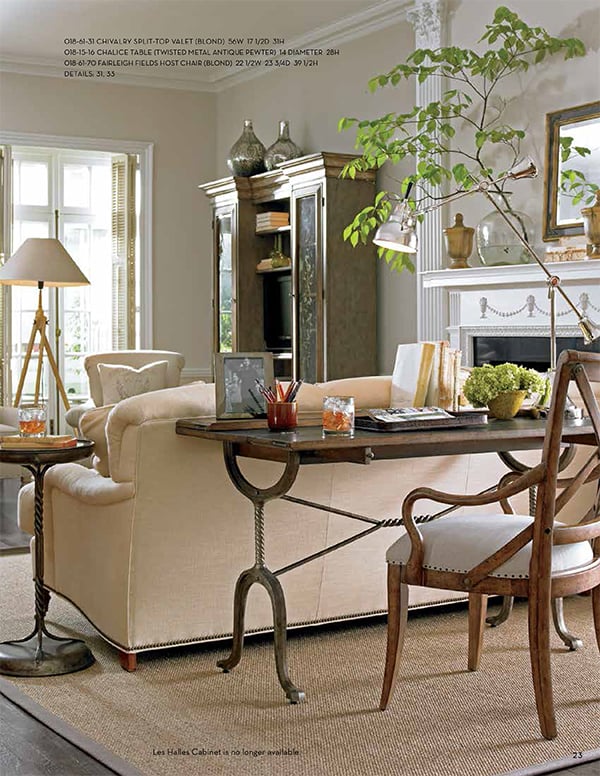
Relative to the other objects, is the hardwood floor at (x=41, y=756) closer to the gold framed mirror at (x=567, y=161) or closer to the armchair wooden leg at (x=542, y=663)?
the armchair wooden leg at (x=542, y=663)

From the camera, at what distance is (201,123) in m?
8.97

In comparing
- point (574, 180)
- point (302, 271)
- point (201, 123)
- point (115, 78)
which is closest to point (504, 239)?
point (574, 180)

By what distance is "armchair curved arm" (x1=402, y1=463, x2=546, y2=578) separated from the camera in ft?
8.59

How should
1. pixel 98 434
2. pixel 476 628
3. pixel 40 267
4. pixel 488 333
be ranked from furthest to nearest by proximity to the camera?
1. pixel 40 267
2. pixel 488 333
3. pixel 98 434
4. pixel 476 628

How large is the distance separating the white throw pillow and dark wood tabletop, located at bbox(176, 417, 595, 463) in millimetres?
3727

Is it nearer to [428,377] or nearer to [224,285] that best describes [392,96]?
[224,285]

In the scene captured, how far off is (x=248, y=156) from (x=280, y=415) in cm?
503

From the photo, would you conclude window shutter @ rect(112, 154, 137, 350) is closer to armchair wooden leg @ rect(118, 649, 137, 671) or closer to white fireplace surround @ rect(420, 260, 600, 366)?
white fireplace surround @ rect(420, 260, 600, 366)

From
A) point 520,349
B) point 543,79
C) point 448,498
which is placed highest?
point 543,79

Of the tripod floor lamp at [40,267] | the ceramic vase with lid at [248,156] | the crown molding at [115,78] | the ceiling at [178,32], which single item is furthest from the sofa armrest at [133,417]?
the crown molding at [115,78]

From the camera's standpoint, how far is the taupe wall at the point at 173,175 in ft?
28.1

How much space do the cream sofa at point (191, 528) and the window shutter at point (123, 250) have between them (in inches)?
203

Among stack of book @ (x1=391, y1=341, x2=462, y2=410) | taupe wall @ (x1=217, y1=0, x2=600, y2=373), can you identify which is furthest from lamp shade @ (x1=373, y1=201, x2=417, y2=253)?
taupe wall @ (x1=217, y1=0, x2=600, y2=373)

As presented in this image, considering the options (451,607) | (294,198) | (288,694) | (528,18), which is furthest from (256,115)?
(288,694)
